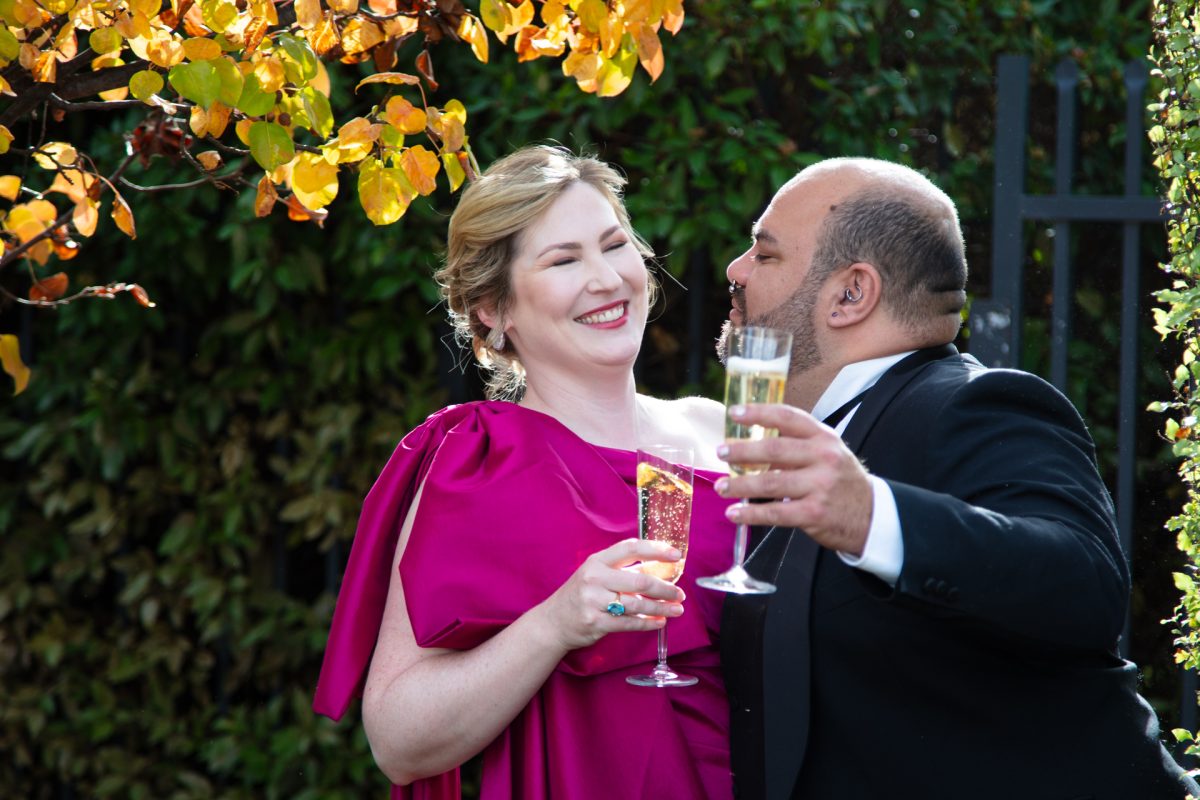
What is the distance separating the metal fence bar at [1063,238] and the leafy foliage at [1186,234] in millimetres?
Answer: 604

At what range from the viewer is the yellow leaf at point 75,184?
2557 mm

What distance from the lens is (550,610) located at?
257 centimetres

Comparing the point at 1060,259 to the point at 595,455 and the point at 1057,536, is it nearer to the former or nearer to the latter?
the point at 595,455

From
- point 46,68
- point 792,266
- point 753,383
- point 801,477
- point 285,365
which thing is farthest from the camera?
point 285,365

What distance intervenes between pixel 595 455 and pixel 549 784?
0.70 m

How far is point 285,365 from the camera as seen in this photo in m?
4.76

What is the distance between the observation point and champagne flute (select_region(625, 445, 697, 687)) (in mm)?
2475

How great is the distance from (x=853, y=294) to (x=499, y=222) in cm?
91

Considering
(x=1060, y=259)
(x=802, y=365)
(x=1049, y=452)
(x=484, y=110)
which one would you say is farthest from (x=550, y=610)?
(x=484, y=110)

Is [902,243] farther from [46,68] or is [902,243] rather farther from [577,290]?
[46,68]

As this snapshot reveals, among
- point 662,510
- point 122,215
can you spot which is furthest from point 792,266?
point 122,215

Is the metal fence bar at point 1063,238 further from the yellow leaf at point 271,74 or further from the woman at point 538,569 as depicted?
the yellow leaf at point 271,74

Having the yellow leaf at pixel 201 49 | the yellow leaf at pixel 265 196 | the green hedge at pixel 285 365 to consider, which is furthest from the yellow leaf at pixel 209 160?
the green hedge at pixel 285 365

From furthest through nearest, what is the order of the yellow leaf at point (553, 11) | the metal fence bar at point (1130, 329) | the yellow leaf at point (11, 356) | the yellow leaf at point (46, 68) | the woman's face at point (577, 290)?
1. the metal fence bar at point (1130, 329)
2. the woman's face at point (577, 290)
3. the yellow leaf at point (553, 11)
4. the yellow leaf at point (46, 68)
5. the yellow leaf at point (11, 356)
